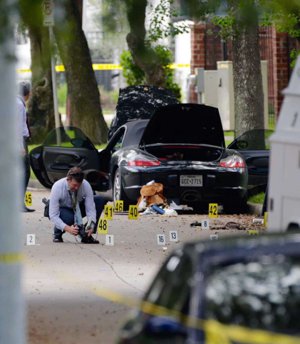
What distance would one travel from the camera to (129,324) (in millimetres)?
7363

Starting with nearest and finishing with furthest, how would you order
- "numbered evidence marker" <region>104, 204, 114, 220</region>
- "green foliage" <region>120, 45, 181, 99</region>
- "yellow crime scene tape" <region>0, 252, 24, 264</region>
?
"yellow crime scene tape" <region>0, 252, 24, 264</region>
"numbered evidence marker" <region>104, 204, 114, 220</region>
"green foliage" <region>120, 45, 181, 99</region>

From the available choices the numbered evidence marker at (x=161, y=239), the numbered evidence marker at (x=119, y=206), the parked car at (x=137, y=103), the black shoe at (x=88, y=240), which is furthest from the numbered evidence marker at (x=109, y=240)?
the parked car at (x=137, y=103)

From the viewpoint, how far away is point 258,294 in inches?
268

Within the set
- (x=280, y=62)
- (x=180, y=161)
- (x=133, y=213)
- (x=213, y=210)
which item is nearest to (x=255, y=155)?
(x=180, y=161)

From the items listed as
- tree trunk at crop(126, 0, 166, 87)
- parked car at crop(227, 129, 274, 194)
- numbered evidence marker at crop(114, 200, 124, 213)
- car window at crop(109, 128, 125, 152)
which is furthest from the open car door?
tree trunk at crop(126, 0, 166, 87)

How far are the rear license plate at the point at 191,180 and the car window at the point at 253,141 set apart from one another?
1.62 metres

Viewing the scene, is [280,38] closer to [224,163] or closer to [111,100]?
[224,163]

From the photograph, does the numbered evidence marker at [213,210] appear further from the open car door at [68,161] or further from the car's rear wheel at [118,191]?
the open car door at [68,161]

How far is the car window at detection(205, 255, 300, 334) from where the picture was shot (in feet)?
21.9

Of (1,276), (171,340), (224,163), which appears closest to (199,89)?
(224,163)

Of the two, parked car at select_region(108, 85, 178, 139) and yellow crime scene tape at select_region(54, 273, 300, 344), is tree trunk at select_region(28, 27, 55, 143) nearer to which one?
parked car at select_region(108, 85, 178, 139)

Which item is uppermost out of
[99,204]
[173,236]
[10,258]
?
[10,258]

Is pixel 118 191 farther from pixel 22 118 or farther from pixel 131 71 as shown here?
pixel 131 71

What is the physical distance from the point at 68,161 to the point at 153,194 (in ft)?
6.32
